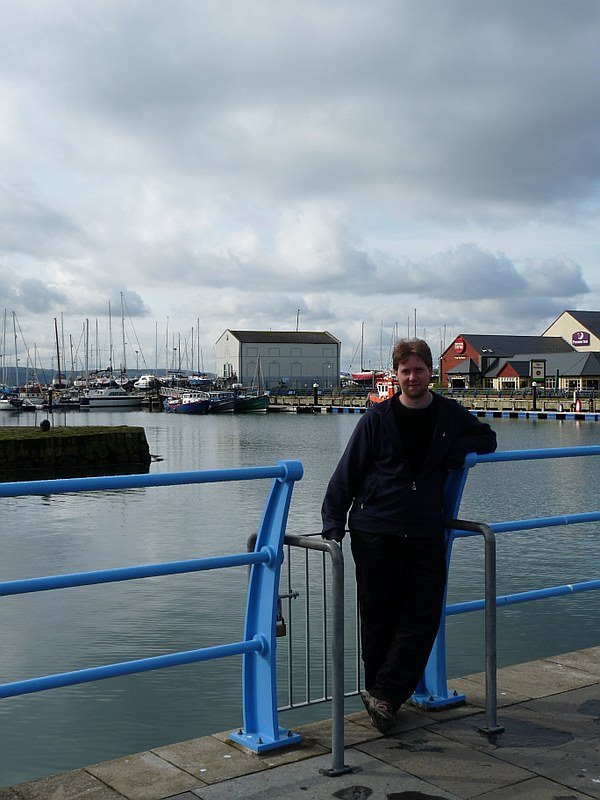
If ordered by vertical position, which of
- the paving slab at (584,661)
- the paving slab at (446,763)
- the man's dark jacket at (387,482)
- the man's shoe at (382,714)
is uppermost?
the man's dark jacket at (387,482)

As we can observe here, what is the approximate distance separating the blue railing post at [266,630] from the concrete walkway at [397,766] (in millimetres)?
98

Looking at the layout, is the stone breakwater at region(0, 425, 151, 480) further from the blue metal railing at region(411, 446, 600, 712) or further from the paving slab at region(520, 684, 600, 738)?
the paving slab at region(520, 684, 600, 738)

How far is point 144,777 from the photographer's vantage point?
12.4ft

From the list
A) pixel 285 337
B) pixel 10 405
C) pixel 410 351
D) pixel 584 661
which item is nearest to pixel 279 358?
pixel 285 337

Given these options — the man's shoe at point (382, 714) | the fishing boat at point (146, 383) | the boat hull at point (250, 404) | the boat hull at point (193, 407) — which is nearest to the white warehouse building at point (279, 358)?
the fishing boat at point (146, 383)

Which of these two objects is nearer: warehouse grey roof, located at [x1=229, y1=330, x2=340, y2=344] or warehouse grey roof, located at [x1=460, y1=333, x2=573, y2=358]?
warehouse grey roof, located at [x1=460, y1=333, x2=573, y2=358]

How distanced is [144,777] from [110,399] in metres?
110

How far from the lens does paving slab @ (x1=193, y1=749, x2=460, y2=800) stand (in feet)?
11.8

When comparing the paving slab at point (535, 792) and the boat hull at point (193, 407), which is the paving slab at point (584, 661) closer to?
the paving slab at point (535, 792)

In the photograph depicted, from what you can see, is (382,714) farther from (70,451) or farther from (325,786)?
(70,451)

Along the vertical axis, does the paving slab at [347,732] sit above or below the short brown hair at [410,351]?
below

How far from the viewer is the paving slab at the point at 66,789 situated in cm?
359

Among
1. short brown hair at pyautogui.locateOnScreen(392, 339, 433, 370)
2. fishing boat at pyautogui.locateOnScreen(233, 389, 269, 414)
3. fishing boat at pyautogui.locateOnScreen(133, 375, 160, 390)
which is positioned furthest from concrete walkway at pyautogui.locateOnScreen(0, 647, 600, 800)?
fishing boat at pyautogui.locateOnScreen(133, 375, 160, 390)

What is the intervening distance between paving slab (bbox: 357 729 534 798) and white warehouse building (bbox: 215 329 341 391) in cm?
14223
